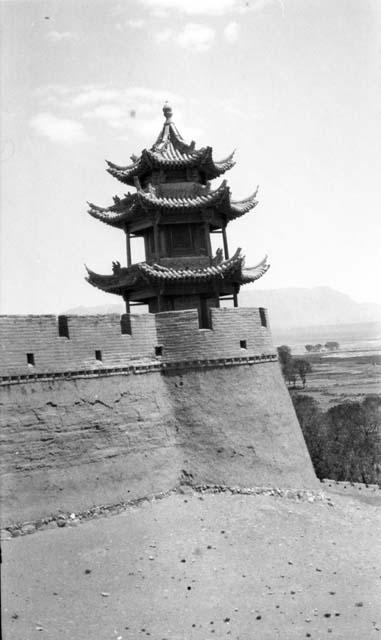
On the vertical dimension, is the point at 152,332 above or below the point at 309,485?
above

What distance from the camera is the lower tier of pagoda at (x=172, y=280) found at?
1460 centimetres

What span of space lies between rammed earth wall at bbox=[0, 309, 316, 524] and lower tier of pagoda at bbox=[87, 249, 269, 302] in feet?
4.37

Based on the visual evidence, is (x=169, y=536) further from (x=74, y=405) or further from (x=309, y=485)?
(x=309, y=485)

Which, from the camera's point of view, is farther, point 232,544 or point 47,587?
point 232,544

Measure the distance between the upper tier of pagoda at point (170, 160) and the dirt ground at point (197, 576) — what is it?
857 centimetres

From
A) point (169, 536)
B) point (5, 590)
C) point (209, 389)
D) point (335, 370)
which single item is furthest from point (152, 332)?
point (335, 370)

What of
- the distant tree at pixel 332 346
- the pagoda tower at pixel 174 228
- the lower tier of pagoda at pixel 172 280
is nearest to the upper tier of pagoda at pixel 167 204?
the pagoda tower at pixel 174 228

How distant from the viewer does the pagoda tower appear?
48.8 ft

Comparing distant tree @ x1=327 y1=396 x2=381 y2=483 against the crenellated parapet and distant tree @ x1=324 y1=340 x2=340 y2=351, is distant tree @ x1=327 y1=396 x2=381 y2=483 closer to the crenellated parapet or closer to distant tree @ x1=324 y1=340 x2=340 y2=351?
the crenellated parapet

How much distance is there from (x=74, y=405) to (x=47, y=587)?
3652mm

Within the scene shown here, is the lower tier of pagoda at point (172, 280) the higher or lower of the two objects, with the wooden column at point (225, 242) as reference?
lower

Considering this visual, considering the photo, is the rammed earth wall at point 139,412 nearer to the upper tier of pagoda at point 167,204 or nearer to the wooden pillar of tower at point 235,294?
the wooden pillar of tower at point 235,294

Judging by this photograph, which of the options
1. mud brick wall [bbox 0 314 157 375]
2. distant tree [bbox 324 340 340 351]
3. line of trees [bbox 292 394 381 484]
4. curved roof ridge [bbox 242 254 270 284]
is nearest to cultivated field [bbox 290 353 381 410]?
line of trees [bbox 292 394 381 484]

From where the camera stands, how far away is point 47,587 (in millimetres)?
8664
